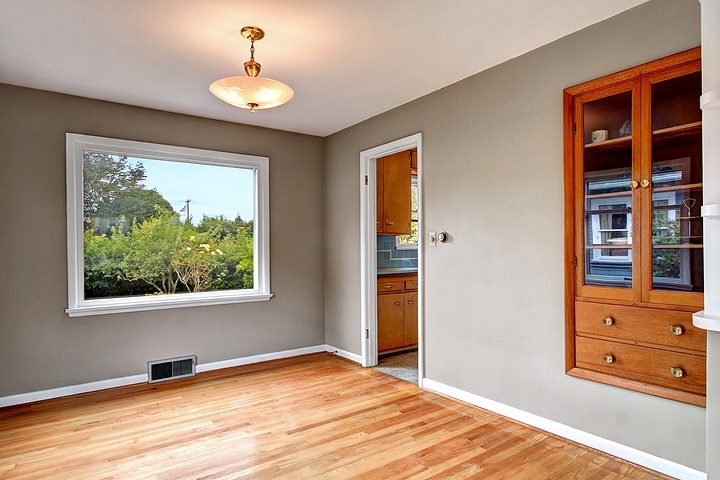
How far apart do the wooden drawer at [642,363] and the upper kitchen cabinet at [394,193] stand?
265 cm

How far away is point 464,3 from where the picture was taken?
7.50 ft

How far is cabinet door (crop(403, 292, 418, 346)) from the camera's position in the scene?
194 inches

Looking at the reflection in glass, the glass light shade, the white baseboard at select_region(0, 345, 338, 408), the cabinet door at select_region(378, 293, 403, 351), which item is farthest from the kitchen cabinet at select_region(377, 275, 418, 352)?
the glass light shade

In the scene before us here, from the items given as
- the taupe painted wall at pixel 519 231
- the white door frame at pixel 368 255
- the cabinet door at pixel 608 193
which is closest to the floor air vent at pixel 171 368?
the white door frame at pixel 368 255

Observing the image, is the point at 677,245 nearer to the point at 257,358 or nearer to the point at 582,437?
the point at 582,437

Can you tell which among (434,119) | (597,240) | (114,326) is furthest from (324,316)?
(597,240)

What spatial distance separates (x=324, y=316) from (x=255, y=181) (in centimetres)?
171

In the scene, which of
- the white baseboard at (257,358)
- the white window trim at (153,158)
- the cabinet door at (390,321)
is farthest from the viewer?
the cabinet door at (390,321)

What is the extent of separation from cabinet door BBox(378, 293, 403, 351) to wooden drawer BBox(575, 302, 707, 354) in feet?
7.64

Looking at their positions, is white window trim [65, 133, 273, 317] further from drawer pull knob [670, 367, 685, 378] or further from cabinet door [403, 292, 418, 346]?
drawer pull knob [670, 367, 685, 378]

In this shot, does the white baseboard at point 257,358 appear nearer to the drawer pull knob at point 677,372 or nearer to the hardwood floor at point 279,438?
the hardwood floor at point 279,438

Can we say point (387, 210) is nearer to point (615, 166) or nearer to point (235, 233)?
point (235, 233)

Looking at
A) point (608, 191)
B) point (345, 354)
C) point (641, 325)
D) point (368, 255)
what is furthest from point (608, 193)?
point (345, 354)

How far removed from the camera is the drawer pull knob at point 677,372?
2.18 m
